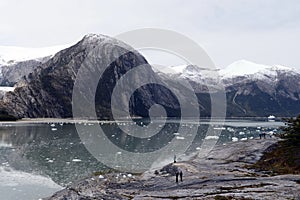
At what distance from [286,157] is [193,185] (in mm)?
16417

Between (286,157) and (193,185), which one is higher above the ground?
(286,157)

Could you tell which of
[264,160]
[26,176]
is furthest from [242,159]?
[26,176]

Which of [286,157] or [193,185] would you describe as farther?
[286,157]

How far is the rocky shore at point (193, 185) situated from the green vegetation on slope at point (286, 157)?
7.44 ft

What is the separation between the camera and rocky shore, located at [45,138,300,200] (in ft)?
90.8

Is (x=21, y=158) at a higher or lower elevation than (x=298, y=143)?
lower

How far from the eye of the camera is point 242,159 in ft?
165

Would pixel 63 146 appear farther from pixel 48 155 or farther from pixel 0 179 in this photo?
pixel 0 179

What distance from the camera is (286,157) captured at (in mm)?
43125

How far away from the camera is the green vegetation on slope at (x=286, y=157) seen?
1554 inches

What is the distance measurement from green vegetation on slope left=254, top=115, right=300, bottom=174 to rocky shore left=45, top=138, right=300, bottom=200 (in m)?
2.27

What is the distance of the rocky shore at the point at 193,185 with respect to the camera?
27688mm

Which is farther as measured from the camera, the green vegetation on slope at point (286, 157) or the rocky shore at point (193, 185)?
the green vegetation on slope at point (286, 157)

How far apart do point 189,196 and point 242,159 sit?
2439cm
